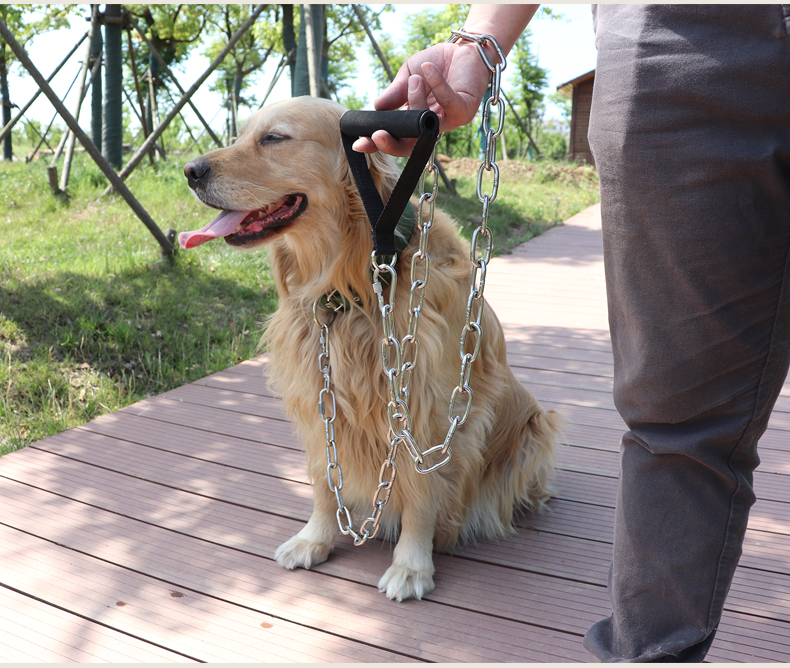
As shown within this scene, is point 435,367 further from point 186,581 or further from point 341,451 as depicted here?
point 186,581

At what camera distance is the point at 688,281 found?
990 mm

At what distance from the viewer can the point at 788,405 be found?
3186 millimetres

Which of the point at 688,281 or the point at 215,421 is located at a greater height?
the point at 688,281

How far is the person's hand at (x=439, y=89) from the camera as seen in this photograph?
1.26 metres

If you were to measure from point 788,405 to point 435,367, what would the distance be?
2.21 meters

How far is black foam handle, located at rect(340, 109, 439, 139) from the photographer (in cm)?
116

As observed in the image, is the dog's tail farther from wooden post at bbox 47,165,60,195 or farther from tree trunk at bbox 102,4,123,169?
Answer: tree trunk at bbox 102,4,123,169

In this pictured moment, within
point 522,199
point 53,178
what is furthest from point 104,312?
point 522,199

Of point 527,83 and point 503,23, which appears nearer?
point 503,23

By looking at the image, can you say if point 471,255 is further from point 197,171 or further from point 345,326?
point 197,171

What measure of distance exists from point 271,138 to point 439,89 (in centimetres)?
83

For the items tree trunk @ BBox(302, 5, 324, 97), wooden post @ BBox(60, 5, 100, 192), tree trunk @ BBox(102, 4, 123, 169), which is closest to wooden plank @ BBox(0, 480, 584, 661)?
tree trunk @ BBox(302, 5, 324, 97)

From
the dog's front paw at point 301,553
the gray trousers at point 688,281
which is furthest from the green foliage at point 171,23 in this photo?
the gray trousers at point 688,281

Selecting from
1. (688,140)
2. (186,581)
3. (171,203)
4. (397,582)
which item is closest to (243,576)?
(186,581)
